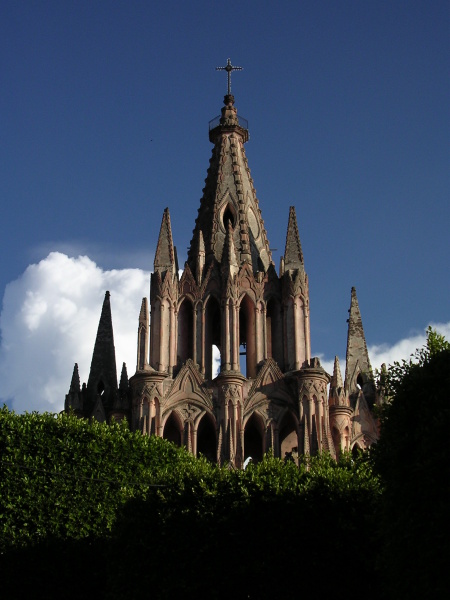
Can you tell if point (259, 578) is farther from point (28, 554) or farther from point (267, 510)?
point (28, 554)

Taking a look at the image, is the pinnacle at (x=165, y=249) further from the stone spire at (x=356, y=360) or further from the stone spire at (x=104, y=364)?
the stone spire at (x=356, y=360)

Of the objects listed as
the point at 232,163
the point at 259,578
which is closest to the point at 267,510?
the point at 259,578

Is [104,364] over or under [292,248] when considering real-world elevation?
under

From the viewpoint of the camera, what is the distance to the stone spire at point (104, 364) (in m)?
49.8

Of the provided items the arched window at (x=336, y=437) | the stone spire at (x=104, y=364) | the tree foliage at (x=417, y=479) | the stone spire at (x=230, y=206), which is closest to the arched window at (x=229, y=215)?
the stone spire at (x=230, y=206)

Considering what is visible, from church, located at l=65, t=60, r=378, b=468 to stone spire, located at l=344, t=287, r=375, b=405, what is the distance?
59mm

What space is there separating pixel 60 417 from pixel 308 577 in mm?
11904

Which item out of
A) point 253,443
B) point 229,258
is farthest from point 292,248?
point 253,443

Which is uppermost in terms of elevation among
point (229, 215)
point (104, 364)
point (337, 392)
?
point (229, 215)

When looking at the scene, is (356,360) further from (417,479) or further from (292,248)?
(417,479)

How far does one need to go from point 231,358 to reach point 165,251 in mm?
7174

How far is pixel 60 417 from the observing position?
3378 cm

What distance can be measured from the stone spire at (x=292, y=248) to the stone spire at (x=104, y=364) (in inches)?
398

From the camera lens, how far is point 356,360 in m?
52.3
